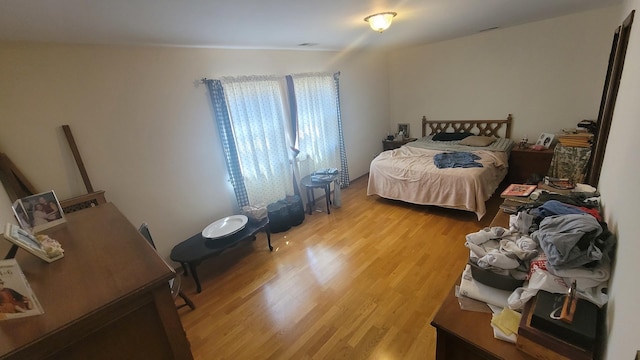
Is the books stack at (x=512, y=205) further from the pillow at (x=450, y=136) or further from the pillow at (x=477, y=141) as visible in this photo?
the pillow at (x=450, y=136)

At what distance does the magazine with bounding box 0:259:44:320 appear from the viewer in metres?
0.70

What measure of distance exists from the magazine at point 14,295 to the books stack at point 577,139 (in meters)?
4.60

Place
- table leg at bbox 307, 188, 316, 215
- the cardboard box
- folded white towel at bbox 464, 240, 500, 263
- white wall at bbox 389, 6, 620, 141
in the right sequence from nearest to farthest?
the cardboard box < folded white towel at bbox 464, 240, 500, 263 < white wall at bbox 389, 6, 620, 141 < table leg at bbox 307, 188, 316, 215

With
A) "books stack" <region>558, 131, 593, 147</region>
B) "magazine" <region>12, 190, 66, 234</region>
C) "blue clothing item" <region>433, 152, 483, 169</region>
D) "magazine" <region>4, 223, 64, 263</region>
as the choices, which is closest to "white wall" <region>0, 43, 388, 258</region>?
"magazine" <region>12, 190, 66, 234</region>

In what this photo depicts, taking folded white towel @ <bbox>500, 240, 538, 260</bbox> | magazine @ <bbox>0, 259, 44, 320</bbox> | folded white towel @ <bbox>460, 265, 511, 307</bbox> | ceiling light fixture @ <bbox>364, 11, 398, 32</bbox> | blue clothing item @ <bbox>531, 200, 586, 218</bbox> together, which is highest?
ceiling light fixture @ <bbox>364, 11, 398, 32</bbox>

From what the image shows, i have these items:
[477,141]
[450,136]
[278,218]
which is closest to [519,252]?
[278,218]

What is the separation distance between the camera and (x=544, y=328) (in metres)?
0.92

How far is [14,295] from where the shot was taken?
2.37 ft

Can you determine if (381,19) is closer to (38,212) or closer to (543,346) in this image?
(543,346)

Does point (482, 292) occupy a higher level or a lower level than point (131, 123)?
lower

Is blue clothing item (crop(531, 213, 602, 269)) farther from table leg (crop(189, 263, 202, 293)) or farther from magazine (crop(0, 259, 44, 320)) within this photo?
table leg (crop(189, 263, 202, 293))

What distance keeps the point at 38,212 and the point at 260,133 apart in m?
2.15

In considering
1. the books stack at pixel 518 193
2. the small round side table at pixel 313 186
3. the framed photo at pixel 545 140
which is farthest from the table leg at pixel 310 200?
the framed photo at pixel 545 140

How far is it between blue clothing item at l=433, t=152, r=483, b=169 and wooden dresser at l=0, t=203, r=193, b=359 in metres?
→ 3.23
